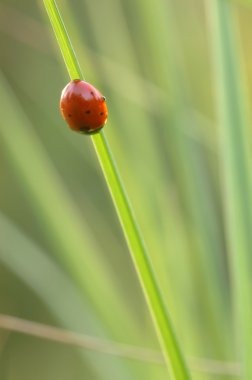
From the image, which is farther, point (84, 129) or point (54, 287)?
point (54, 287)

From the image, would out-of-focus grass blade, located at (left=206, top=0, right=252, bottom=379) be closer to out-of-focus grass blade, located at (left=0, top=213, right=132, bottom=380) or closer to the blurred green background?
the blurred green background

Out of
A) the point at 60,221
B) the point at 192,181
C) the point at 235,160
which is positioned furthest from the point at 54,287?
the point at 235,160

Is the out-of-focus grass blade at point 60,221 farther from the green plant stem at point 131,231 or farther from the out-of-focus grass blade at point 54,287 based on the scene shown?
the green plant stem at point 131,231

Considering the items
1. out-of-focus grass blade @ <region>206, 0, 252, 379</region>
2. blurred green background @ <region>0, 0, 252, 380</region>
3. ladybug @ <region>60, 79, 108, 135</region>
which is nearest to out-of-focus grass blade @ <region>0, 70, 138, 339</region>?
blurred green background @ <region>0, 0, 252, 380</region>

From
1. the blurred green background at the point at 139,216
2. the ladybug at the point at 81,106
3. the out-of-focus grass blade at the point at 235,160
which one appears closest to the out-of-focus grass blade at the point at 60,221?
the blurred green background at the point at 139,216

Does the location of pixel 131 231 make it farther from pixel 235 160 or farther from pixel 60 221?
pixel 60 221

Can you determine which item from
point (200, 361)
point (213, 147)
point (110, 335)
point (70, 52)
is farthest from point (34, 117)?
point (70, 52)
